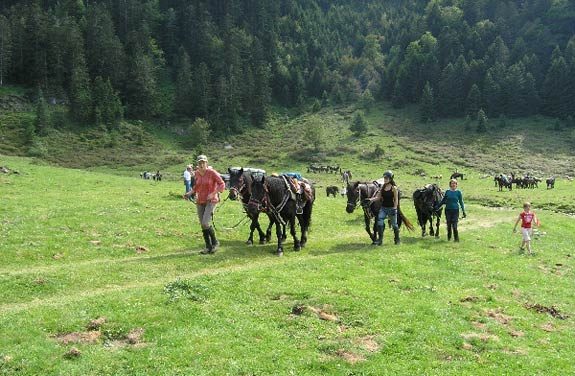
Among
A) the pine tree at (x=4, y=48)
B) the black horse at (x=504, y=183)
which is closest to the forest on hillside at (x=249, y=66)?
the pine tree at (x=4, y=48)

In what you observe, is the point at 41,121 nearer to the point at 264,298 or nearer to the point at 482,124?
the point at 264,298

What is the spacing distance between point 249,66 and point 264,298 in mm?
165949

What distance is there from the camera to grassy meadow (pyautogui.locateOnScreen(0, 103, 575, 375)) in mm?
12180

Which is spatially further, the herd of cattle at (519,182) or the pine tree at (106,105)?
the pine tree at (106,105)

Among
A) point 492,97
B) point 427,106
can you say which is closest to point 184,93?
point 427,106

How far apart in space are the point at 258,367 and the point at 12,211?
2456cm

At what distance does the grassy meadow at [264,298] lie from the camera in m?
12.2

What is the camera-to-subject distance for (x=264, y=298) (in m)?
16.0

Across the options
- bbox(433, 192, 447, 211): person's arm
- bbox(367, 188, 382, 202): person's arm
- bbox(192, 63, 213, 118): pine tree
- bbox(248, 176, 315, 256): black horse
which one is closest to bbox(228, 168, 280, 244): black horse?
bbox(248, 176, 315, 256): black horse

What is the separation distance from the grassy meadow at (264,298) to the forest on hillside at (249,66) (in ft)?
349

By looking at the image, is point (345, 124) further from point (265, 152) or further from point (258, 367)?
point (258, 367)

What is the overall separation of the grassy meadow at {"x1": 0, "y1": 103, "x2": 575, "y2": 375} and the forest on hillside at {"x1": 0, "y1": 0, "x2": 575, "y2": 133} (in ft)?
349

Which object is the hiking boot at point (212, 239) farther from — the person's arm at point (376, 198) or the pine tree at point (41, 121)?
the pine tree at point (41, 121)

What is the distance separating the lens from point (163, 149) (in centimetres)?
11712
